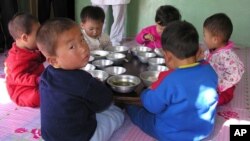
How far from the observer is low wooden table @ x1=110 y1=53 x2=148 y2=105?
4.69 ft

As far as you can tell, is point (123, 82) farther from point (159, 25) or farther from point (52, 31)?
point (159, 25)

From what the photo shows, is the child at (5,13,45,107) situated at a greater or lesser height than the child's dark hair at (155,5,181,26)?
lesser

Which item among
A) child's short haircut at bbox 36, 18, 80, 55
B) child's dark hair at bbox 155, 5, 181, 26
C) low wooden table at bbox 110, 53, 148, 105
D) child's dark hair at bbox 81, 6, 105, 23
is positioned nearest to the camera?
child's short haircut at bbox 36, 18, 80, 55

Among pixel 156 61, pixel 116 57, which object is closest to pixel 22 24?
pixel 116 57

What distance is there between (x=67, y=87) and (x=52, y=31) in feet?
0.76

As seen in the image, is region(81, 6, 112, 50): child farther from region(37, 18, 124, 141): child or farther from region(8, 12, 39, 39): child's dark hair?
region(37, 18, 124, 141): child

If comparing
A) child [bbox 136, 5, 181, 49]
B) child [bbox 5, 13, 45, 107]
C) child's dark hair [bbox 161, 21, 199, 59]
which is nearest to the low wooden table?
child's dark hair [bbox 161, 21, 199, 59]

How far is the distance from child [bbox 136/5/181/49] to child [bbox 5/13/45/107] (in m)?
0.92

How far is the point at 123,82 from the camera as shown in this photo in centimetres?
154

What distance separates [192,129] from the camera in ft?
4.53

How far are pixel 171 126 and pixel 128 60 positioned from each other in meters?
0.64

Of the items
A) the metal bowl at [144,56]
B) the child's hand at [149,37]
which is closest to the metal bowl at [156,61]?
the metal bowl at [144,56]

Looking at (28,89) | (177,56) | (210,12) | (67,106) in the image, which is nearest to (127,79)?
(177,56)

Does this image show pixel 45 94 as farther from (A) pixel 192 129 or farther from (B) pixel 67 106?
(A) pixel 192 129
